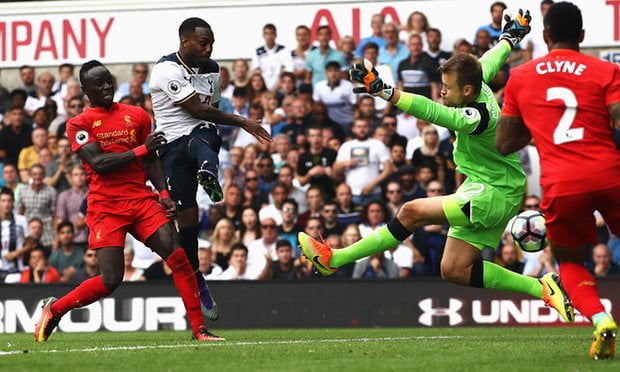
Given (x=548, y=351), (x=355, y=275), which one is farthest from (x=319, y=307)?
(x=548, y=351)

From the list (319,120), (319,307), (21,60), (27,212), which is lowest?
(319,307)

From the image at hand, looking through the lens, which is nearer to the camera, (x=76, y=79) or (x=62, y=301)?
(x=62, y=301)

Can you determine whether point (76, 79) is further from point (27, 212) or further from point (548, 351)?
point (548, 351)

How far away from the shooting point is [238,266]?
622 inches

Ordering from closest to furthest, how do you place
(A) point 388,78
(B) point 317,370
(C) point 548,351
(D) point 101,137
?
1. (B) point 317,370
2. (C) point 548,351
3. (D) point 101,137
4. (A) point 388,78

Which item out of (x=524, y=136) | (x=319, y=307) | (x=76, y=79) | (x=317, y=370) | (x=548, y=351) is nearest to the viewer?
(x=317, y=370)

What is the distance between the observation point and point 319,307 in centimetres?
1516

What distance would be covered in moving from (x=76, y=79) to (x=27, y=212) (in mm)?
2295

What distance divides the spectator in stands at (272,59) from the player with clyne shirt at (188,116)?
6.70 metres

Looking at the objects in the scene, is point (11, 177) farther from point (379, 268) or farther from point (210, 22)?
point (379, 268)

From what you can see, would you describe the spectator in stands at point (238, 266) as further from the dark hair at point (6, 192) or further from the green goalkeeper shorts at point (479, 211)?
the green goalkeeper shorts at point (479, 211)

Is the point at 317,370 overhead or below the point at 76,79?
below

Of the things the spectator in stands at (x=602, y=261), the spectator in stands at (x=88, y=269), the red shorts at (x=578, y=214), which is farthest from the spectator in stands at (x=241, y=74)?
the red shorts at (x=578, y=214)

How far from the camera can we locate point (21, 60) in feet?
62.6
